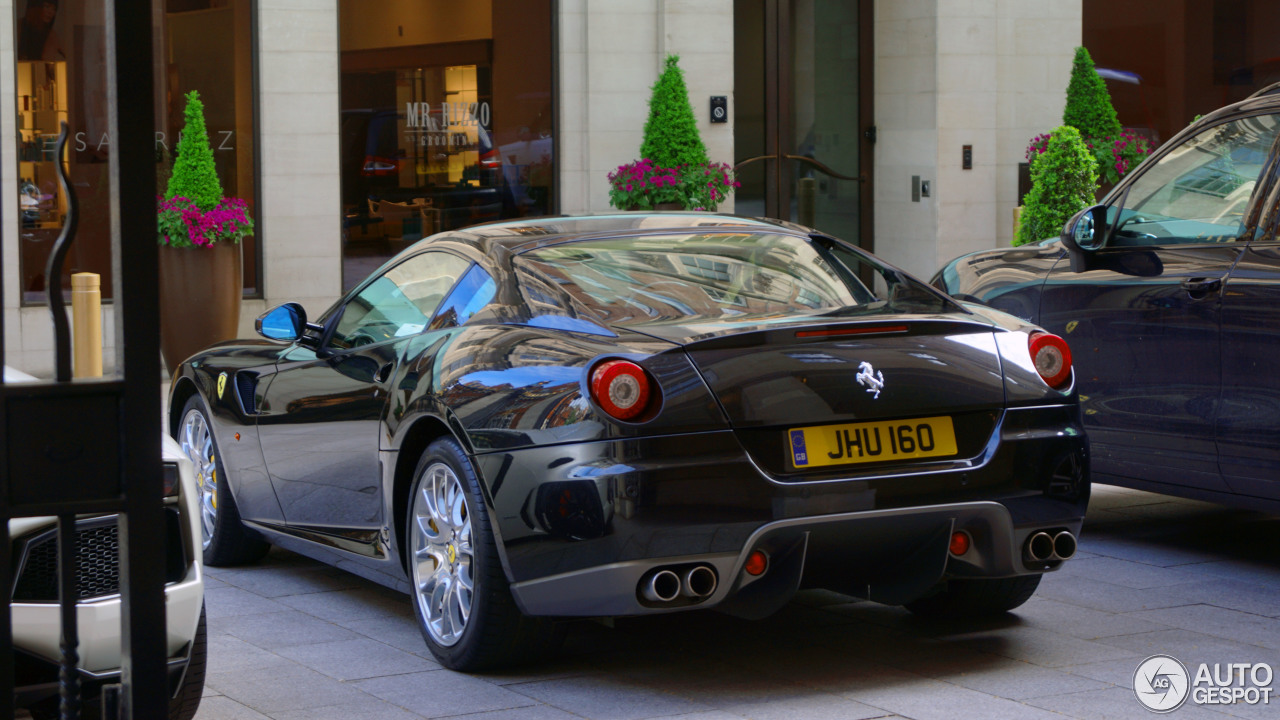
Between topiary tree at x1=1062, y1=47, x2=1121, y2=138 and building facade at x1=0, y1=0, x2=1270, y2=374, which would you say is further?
topiary tree at x1=1062, y1=47, x2=1121, y2=138

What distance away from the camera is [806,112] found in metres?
17.5

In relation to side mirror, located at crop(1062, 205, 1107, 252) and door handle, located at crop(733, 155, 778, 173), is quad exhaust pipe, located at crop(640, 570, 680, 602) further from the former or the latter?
door handle, located at crop(733, 155, 778, 173)

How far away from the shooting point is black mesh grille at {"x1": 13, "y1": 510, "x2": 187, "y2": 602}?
11.7 feet

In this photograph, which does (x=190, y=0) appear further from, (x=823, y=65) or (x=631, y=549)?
(x=631, y=549)

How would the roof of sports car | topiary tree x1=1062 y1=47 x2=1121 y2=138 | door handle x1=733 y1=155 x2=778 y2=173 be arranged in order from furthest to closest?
1. door handle x1=733 y1=155 x2=778 y2=173
2. topiary tree x1=1062 y1=47 x2=1121 y2=138
3. the roof of sports car

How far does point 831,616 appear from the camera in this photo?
5.30 metres

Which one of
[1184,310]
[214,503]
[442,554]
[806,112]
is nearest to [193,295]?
[214,503]

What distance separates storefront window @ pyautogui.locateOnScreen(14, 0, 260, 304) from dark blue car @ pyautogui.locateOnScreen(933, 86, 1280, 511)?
9.17 metres

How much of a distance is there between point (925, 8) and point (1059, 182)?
136 inches

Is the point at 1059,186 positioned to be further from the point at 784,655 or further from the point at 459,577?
the point at 459,577

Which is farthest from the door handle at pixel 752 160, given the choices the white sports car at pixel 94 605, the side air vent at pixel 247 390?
the white sports car at pixel 94 605

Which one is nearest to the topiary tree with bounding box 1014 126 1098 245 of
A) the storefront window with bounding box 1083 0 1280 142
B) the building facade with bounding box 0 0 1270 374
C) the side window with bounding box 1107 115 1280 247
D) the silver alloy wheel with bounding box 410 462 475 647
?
the building facade with bounding box 0 0 1270 374

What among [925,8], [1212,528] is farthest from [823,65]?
[1212,528]

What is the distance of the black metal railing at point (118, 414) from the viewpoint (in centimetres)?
233
